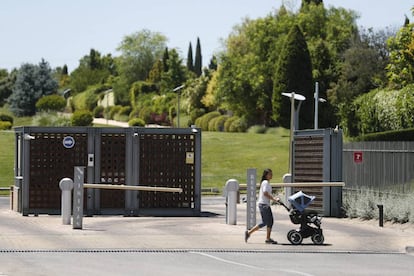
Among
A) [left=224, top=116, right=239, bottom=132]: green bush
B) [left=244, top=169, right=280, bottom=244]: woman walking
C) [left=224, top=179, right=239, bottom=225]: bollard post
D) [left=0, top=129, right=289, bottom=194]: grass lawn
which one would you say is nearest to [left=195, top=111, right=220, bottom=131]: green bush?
[left=224, top=116, right=239, bottom=132]: green bush

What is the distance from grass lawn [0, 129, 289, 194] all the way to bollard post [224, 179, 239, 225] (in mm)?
23121

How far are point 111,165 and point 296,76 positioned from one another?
40.0 m

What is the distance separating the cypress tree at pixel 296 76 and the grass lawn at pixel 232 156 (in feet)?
6.87

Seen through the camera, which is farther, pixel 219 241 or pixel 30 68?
pixel 30 68

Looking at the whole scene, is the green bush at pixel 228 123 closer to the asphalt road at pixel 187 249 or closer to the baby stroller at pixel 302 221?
the asphalt road at pixel 187 249

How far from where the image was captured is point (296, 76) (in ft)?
219

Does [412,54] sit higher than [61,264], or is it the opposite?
[412,54]

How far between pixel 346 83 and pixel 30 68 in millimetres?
49425

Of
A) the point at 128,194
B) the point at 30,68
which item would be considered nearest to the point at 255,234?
the point at 128,194

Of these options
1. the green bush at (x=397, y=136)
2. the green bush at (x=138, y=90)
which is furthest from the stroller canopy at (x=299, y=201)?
the green bush at (x=138, y=90)

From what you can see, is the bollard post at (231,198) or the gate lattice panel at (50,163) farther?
the gate lattice panel at (50,163)

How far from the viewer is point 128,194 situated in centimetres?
2798

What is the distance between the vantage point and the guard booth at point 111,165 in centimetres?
2791

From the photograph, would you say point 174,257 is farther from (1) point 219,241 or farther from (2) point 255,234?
(2) point 255,234
